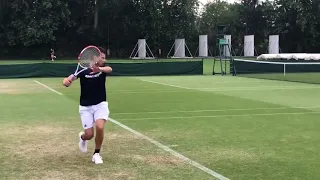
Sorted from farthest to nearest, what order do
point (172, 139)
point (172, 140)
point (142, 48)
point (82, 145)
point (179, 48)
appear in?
point (179, 48) → point (142, 48) → point (172, 139) → point (172, 140) → point (82, 145)

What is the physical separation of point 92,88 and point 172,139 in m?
2.68

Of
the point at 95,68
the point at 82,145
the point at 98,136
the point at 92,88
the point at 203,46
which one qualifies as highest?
the point at 203,46

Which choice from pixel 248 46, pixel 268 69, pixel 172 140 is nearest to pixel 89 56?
pixel 172 140

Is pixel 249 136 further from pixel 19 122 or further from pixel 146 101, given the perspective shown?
pixel 146 101

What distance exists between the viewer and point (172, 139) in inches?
397

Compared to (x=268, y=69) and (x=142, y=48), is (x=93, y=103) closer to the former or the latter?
(x=268, y=69)

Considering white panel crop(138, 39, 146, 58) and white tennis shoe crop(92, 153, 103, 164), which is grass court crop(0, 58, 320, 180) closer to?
white tennis shoe crop(92, 153, 103, 164)

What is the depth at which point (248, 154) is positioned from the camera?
8539 millimetres

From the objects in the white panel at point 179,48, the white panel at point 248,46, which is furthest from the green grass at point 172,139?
the white panel at point 248,46

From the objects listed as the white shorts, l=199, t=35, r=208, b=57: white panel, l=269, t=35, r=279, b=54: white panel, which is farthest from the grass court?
l=199, t=35, r=208, b=57: white panel

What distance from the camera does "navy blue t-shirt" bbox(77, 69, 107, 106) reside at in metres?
7.95

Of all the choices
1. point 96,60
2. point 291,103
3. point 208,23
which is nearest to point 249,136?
point 96,60

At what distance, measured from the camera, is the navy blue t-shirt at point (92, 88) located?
7949mm

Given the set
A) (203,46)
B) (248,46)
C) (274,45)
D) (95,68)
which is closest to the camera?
(95,68)
